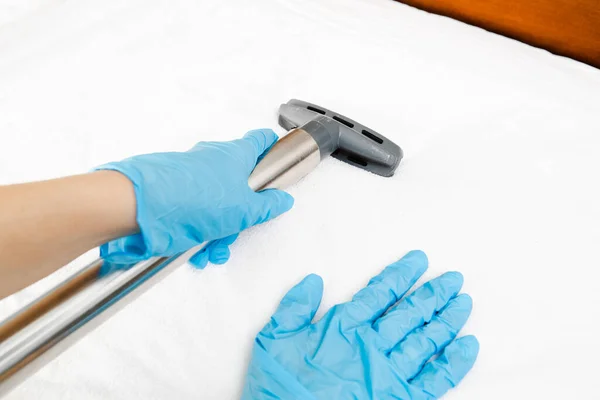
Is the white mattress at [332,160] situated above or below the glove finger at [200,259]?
above

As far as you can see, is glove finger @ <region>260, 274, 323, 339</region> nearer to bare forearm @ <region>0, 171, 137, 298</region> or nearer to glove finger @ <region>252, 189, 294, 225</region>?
glove finger @ <region>252, 189, 294, 225</region>

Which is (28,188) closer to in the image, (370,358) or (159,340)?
(159,340)

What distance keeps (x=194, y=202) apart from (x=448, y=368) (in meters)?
0.43

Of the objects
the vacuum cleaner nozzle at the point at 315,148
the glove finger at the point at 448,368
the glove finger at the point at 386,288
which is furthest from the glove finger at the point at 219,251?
the glove finger at the point at 448,368

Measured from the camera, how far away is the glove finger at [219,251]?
2.58 ft

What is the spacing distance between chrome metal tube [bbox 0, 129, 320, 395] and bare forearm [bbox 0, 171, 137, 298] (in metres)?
0.04

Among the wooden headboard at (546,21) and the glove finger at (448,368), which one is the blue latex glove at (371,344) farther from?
the wooden headboard at (546,21)

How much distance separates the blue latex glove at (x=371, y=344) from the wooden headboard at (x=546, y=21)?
681mm

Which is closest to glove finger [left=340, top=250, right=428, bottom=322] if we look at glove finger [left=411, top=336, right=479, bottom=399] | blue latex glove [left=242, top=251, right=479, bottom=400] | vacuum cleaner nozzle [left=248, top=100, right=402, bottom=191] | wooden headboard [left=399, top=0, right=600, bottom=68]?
blue latex glove [left=242, top=251, right=479, bottom=400]

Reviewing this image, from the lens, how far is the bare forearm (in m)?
0.53

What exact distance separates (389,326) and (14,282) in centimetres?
50

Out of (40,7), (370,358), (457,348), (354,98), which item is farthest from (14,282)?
(40,7)

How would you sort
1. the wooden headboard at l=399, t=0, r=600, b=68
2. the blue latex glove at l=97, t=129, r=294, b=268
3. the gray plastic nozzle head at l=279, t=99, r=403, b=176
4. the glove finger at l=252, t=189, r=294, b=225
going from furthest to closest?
the wooden headboard at l=399, t=0, r=600, b=68 → the gray plastic nozzle head at l=279, t=99, r=403, b=176 → the glove finger at l=252, t=189, r=294, b=225 → the blue latex glove at l=97, t=129, r=294, b=268

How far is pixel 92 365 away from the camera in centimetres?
69
